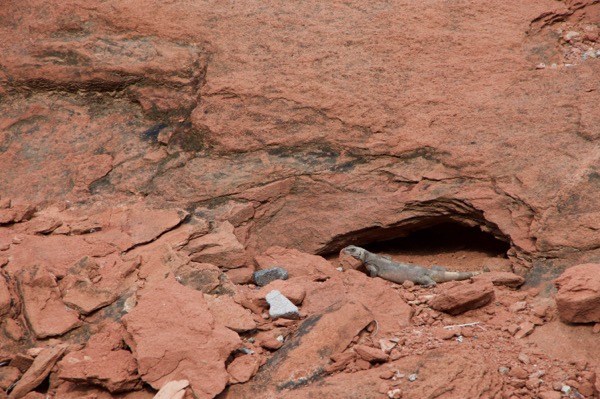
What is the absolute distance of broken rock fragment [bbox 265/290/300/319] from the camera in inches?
182

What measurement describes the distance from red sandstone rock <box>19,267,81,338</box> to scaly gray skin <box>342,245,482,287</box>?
92.5 inches

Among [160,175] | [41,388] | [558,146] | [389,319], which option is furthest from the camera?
[160,175]

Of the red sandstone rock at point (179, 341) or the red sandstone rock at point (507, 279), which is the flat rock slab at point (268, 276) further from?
the red sandstone rock at point (507, 279)

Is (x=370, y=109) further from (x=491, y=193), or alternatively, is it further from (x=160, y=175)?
(x=160, y=175)

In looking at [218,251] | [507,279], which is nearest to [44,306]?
[218,251]

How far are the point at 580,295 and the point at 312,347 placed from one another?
156cm

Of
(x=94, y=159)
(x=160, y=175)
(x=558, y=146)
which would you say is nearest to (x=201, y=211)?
(x=160, y=175)

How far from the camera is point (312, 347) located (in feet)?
14.0

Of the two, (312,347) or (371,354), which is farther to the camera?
(312,347)

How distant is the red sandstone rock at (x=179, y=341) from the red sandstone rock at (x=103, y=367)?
105 millimetres

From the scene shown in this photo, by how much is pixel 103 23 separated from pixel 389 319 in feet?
12.0

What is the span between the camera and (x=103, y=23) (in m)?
6.42

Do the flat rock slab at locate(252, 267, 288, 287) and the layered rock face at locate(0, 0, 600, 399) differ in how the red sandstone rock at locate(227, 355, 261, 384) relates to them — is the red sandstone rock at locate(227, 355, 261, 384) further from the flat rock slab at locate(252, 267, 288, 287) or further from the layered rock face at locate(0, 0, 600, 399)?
the flat rock slab at locate(252, 267, 288, 287)

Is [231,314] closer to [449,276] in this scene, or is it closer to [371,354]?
[371,354]
